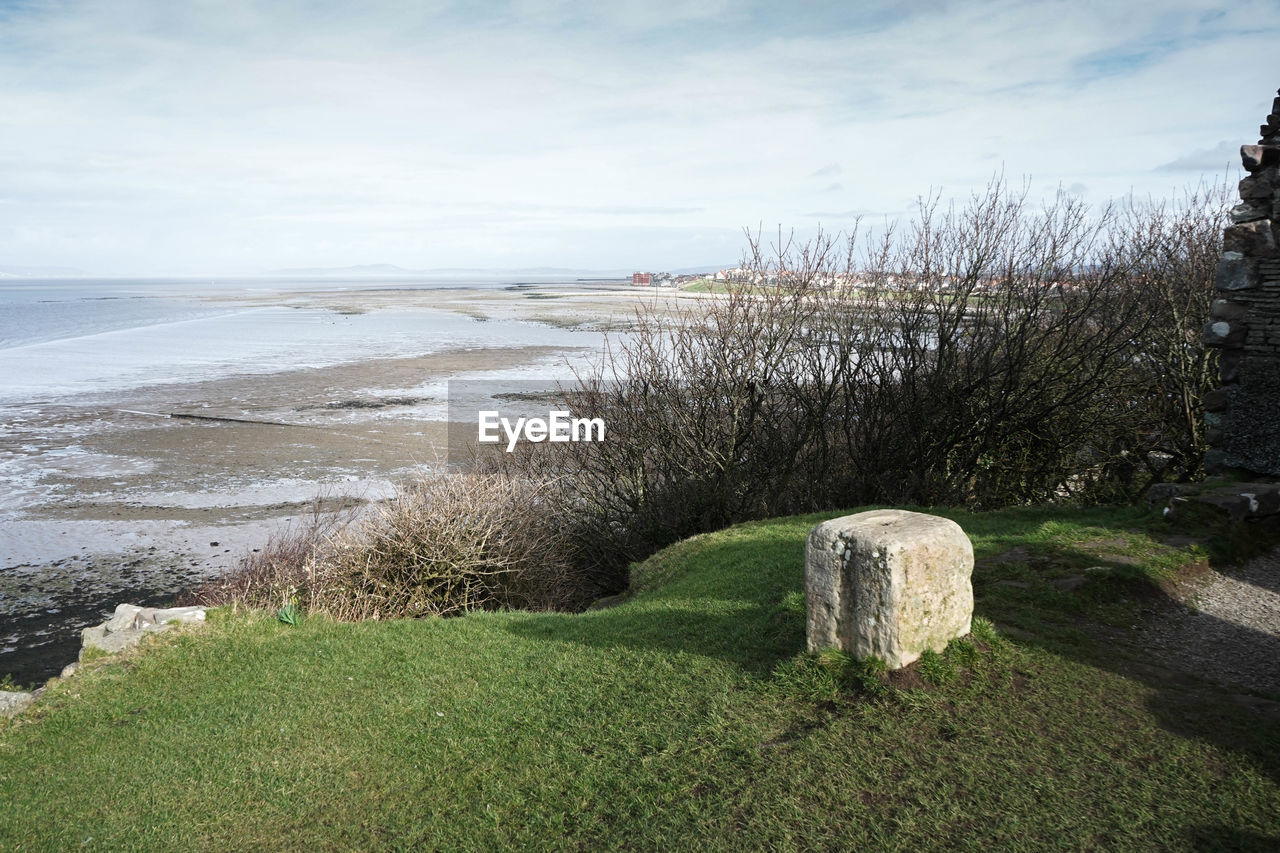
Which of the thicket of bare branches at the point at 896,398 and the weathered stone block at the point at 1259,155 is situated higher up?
the weathered stone block at the point at 1259,155

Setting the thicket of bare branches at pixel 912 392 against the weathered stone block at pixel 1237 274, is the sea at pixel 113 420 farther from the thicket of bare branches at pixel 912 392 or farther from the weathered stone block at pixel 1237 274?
the weathered stone block at pixel 1237 274

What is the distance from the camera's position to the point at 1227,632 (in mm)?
7672

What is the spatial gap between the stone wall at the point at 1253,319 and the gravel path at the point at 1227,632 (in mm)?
3780

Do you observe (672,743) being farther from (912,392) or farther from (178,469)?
(178,469)

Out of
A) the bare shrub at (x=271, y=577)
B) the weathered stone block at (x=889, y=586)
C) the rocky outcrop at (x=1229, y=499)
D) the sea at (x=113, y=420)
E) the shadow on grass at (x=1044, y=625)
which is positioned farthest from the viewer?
the sea at (x=113, y=420)

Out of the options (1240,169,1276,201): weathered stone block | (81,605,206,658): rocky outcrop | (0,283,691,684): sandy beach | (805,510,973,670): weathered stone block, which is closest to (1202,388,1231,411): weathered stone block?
(1240,169,1276,201): weathered stone block

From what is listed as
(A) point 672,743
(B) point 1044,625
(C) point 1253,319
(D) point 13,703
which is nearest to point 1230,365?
(C) point 1253,319

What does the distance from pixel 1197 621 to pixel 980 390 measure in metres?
9.18

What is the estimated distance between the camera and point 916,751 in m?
5.82

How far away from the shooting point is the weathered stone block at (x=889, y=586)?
20.6 feet

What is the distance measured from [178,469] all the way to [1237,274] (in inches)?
968

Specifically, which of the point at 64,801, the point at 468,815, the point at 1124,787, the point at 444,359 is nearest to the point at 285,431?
the point at 444,359

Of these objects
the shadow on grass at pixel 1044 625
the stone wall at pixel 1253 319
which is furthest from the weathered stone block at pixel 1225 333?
Result: the shadow on grass at pixel 1044 625

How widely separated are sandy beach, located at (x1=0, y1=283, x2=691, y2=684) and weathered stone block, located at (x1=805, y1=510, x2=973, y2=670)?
986cm
